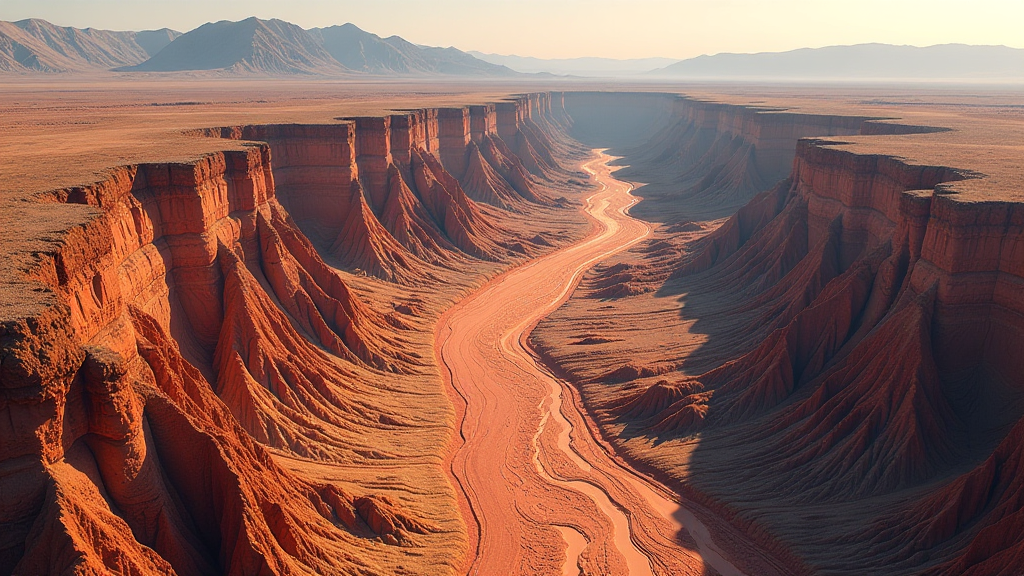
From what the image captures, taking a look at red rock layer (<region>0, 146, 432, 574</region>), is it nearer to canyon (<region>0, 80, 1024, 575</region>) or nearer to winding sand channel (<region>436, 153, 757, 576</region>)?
canyon (<region>0, 80, 1024, 575</region>)

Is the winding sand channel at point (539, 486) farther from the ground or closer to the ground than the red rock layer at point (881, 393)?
closer to the ground

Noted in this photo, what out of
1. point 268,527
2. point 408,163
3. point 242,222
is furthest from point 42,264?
point 408,163

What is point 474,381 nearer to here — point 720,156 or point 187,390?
point 187,390

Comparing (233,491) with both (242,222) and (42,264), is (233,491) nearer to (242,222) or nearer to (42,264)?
(42,264)

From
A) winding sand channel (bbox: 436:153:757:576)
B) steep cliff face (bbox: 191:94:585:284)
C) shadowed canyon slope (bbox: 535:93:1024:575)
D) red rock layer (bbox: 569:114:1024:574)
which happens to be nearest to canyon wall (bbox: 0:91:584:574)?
steep cliff face (bbox: 191:94:585:284)

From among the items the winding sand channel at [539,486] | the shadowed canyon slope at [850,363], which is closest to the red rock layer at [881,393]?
the shadowed canyon slope at [850,363]

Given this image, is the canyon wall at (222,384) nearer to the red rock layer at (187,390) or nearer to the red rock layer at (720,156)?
the red rock layer at (187,390)
